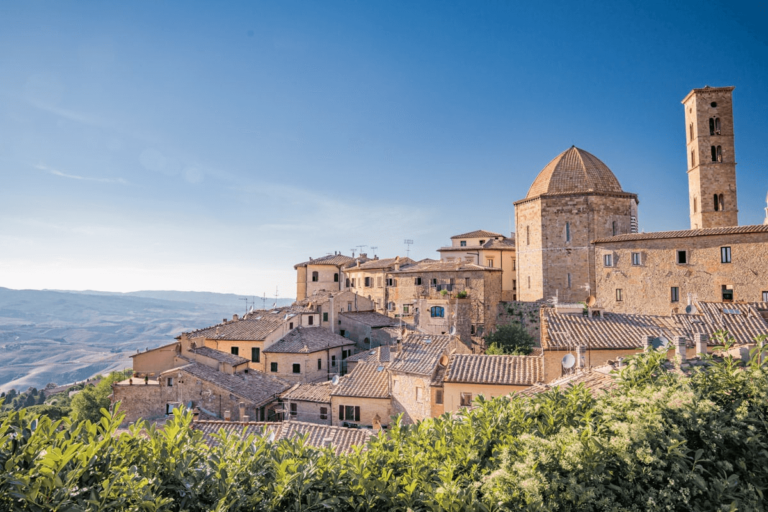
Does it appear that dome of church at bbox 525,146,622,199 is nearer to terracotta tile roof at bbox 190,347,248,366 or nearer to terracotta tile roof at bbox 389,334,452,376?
terracotta tile roof at bbox 389,334,452,376

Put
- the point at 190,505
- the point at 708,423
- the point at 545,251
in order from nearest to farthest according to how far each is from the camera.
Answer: the point at 190,505 < the point at 708,423 < the point at 545,251

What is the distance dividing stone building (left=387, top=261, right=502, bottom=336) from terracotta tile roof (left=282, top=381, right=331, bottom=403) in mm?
17467

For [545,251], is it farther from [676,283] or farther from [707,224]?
[707,224]

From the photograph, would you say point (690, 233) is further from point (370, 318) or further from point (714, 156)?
point (370, 318)

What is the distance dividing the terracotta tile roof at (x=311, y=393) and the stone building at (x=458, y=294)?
17.5 metres

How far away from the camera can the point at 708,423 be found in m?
5.40

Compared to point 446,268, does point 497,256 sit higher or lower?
higher

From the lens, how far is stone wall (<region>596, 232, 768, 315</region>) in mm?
30594

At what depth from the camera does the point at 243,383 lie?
30.0 meters

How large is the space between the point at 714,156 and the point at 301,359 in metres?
42.4

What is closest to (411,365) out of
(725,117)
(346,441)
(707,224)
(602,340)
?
(346,441)

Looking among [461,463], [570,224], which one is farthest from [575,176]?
[461,463]

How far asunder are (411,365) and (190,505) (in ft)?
69.8

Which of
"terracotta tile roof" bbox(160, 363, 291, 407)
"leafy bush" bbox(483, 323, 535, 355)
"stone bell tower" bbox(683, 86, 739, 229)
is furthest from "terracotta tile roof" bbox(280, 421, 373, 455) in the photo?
"stone bell tower" bbox(683, 86, 739, 229)
